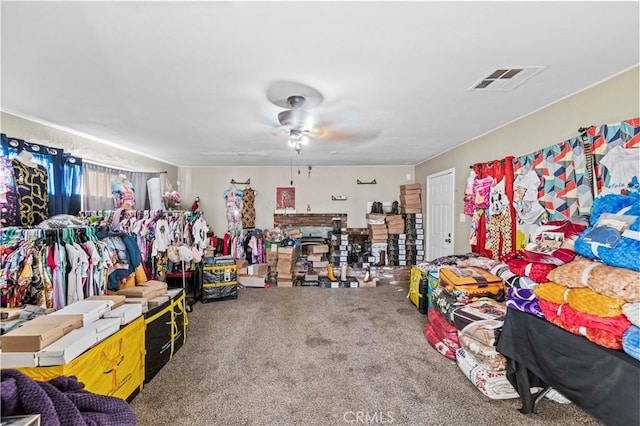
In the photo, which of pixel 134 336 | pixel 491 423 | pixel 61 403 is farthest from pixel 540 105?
pixel 134 336

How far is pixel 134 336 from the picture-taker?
6.81ft

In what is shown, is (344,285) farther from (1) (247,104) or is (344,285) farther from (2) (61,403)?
(2) (61,403)

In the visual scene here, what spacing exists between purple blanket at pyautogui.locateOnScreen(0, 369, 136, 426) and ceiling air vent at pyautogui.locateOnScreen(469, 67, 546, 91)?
2733 millimetres

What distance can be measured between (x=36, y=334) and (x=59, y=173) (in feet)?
7.76

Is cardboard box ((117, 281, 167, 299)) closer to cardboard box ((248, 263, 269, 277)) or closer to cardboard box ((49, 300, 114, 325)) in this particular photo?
cardboard box ((49, 300, 114, 325))

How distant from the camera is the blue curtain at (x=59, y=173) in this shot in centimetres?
275

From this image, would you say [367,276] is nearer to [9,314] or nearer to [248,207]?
[248,207]

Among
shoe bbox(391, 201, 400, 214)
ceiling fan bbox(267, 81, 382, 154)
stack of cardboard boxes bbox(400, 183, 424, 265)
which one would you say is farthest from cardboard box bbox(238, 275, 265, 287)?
shoe bbox(391, 201, 400, 214)

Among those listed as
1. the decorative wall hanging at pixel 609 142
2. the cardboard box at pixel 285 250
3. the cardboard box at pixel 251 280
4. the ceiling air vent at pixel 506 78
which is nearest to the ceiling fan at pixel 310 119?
the ceiling air vent at pixel 506 78

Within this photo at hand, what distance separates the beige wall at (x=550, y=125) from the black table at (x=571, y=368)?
160cm

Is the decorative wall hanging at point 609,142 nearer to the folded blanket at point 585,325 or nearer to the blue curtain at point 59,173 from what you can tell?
the folded blanket at point 585,325

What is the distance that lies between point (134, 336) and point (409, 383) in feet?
7.29

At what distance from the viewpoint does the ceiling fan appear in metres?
2.10

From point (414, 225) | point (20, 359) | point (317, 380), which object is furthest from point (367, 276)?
point (20, 359)
